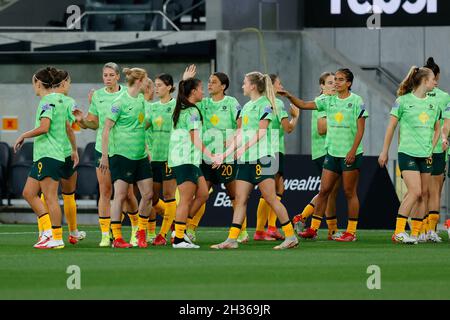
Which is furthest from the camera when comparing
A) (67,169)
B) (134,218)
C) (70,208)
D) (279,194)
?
(279,194)

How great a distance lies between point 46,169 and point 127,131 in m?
1.19

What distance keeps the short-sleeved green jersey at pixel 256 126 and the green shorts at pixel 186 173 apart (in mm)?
646

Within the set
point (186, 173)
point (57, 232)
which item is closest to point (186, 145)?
point (186, 173)

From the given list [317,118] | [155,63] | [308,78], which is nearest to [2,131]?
[155,63]

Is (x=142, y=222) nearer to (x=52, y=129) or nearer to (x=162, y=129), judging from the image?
(x=162, y=129)

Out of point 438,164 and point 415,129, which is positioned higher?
point 415,129

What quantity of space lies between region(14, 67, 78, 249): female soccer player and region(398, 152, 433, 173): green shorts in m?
4.76

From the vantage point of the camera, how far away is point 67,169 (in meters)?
18.8

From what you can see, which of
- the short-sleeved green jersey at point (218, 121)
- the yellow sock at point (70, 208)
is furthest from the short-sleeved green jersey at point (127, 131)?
the short-sleeved green jersey at point (218, 121)

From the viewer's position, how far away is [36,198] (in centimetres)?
1816

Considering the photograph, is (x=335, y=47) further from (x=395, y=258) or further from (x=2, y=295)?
(x=2, y=295)

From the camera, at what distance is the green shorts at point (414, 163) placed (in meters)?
19.2

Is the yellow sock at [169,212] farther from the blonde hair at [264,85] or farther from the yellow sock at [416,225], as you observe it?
the yellow sock at [416,225]

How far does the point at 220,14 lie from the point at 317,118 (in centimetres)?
875
